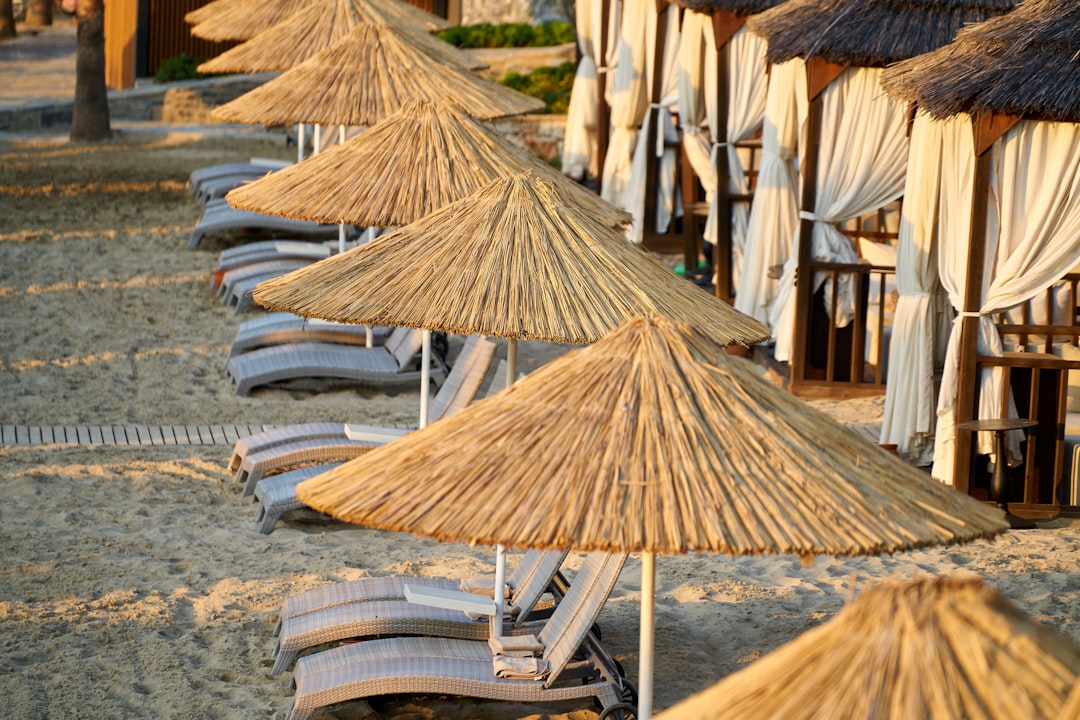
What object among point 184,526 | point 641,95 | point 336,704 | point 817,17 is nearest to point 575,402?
point 336,704

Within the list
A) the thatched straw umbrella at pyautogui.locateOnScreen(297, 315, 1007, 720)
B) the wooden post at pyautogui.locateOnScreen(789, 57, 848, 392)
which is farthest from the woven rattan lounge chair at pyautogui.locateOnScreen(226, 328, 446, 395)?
the thatched straw umbrella at pyautogui.locateOnScreen(297, 315, 1007, 720)

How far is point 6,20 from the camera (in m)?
28.2

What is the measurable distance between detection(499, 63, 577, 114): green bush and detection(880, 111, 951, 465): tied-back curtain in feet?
37.7

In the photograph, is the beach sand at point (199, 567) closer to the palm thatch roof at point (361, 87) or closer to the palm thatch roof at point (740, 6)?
the palm thatch roof at point (361, 87)

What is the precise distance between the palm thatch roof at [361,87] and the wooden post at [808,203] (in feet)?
8.05

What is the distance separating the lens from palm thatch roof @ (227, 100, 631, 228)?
7254 mm

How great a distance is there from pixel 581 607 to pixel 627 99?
31.5 feet

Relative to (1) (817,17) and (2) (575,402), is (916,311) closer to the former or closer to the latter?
(1) (817,17)

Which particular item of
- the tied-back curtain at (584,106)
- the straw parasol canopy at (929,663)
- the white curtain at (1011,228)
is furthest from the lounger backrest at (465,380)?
the tied-back curtain at (584,106)

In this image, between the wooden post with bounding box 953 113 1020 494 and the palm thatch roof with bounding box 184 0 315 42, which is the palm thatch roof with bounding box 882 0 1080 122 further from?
the palm thatch roof with bounding box 184 0 315 42

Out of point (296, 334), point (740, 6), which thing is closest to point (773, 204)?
point (740, 6)

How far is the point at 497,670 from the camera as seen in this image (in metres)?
4.84

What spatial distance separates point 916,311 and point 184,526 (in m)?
4.15

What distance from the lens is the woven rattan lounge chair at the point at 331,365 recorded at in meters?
9.16
